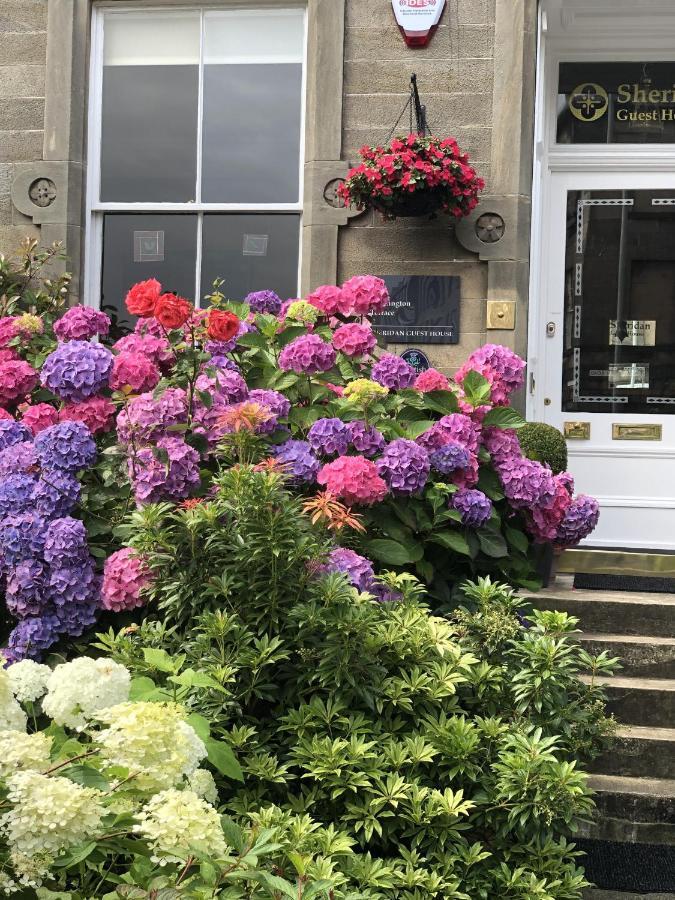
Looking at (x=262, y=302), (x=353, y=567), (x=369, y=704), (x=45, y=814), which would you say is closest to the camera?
(x=45, y=814)

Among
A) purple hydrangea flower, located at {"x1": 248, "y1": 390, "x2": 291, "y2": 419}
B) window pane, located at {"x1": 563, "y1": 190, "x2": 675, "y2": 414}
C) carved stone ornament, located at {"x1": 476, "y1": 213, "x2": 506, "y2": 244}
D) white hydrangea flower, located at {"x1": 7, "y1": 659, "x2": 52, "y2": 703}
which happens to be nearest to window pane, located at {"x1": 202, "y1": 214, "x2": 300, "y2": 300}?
carved stone ornament, located at {"x1": 476, "y1": 213, "x2": 506, "y2": 244}

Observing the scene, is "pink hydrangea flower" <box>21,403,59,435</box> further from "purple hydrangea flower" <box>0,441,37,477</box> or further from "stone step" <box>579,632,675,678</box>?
"stone step" <box>579,632,675,678</box>

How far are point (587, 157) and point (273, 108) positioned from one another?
1.87 m

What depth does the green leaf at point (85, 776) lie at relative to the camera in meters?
1.67

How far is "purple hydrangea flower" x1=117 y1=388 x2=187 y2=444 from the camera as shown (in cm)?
316

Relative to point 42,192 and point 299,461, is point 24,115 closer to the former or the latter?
point 42,192

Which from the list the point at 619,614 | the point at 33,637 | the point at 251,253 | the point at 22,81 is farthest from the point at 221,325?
the point at 22,81

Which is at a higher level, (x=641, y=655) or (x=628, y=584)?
(x=628, y=584)

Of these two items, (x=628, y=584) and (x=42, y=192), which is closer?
(x=628, y=584)

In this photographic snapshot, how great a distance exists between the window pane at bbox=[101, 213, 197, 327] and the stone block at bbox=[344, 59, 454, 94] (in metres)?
1.22

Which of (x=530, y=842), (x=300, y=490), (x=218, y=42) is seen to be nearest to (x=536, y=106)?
(x=218, y=42)

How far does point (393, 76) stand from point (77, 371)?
3313 millimetres

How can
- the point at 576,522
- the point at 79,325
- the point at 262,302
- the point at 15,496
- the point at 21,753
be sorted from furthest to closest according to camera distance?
the point at 262,302 → the point at 576,522 → the point at 79,325 → the point at 15,496 → the point at 21,753

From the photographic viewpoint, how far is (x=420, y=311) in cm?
586
